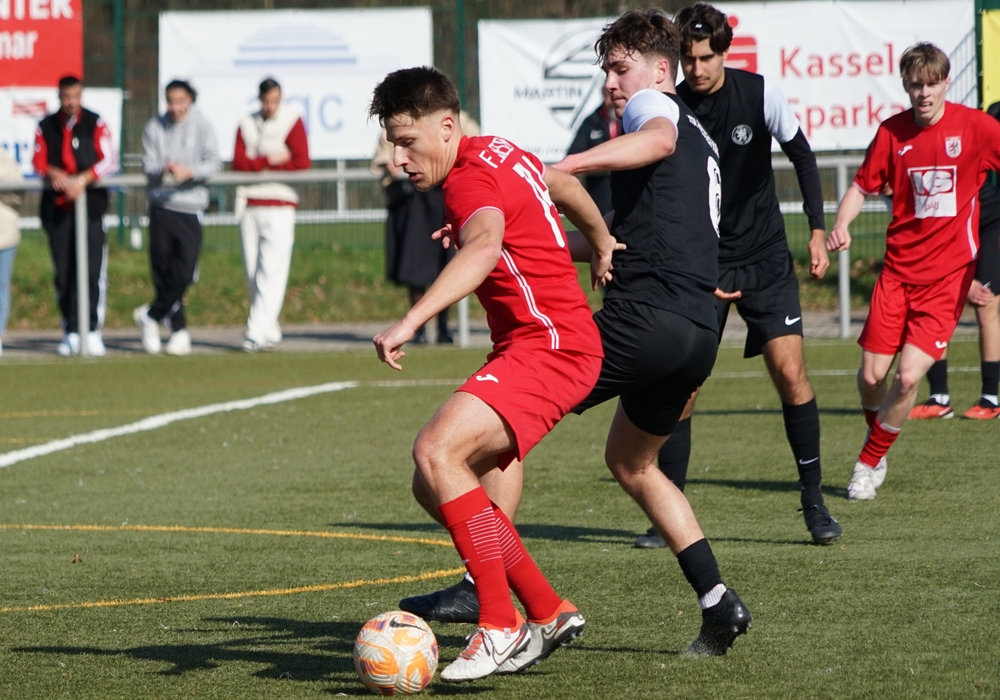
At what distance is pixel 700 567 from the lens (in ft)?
14.7

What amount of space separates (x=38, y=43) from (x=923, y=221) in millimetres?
13810

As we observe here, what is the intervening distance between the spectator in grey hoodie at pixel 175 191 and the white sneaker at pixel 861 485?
864 cm

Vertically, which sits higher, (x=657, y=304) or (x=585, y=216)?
(x=585, y=216)

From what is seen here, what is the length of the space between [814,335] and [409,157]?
11145mm

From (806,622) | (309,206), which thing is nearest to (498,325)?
(806,622)

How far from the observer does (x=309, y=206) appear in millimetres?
17906

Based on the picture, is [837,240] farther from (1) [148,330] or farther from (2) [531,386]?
(1) [148,330]

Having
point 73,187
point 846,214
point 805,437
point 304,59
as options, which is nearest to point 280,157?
point 73,187

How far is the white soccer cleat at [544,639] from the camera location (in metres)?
4.23

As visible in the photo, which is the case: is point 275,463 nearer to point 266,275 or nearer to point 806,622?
point 806,622

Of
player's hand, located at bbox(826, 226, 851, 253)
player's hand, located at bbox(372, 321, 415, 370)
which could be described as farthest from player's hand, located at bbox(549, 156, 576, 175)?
player's hand, located at bbox(826, 226, 851, 253)

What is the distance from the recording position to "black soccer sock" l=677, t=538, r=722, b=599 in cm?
446

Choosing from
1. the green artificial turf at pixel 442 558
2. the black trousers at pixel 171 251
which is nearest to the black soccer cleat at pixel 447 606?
the green artificial turf at pixel 442 558

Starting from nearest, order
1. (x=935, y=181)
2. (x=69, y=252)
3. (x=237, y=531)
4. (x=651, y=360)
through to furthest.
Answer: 1. (x=651, y=360)
2. (x=237, y=531)
3. (x=935, y=181)
4. (x=69, y=252)
